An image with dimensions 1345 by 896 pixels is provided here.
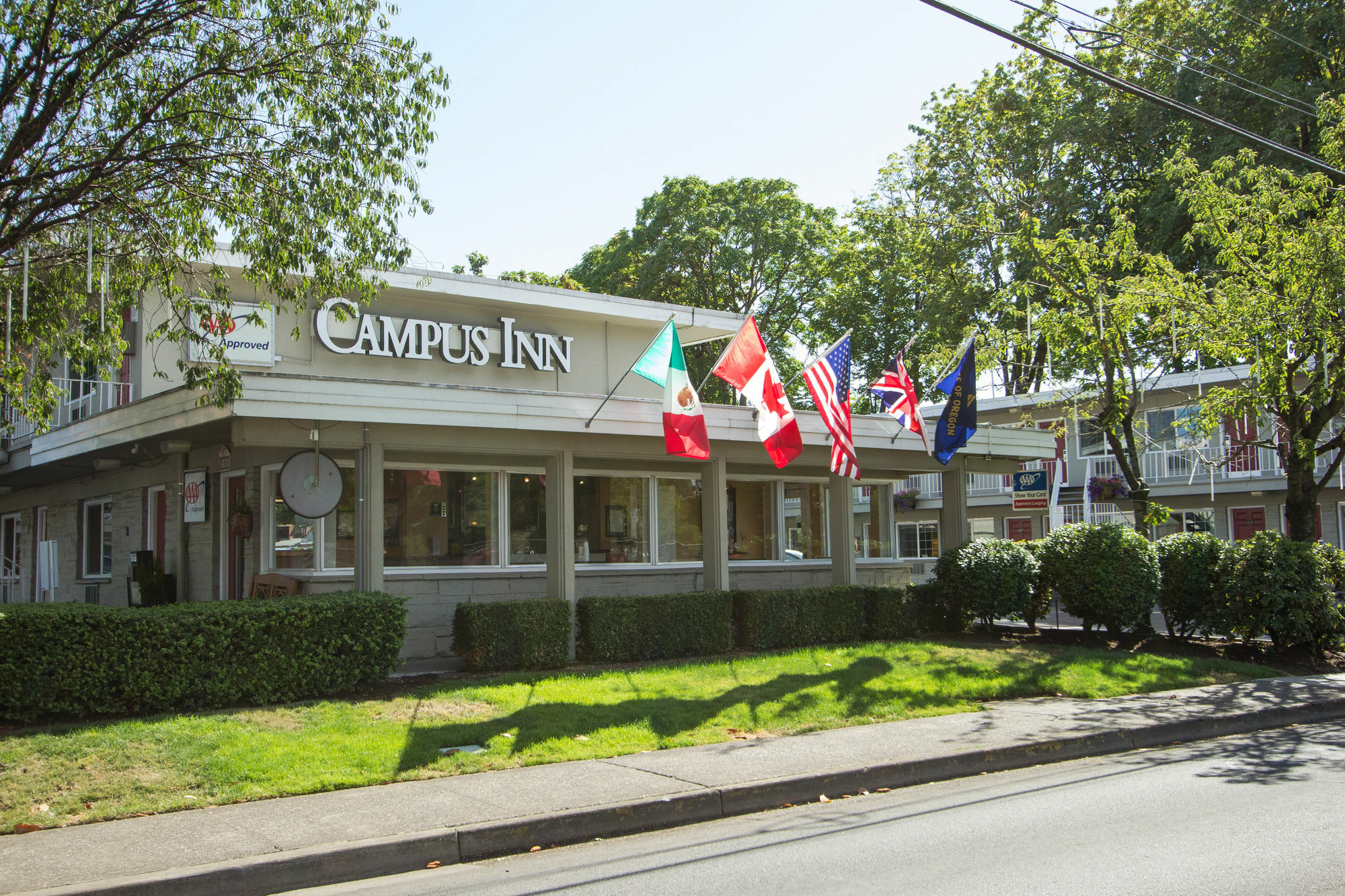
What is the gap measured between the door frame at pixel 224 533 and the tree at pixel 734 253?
24149 mm

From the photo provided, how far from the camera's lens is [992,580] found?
16.6m

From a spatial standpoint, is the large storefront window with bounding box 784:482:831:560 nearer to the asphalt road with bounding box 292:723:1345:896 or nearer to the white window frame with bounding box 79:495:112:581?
the asphalt road with bounding box 292:723:1345:896

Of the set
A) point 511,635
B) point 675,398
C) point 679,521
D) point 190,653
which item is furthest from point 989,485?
point 190,653

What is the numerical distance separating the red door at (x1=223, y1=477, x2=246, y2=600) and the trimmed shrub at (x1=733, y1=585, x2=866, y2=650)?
6924 mm

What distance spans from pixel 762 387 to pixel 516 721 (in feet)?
19.4

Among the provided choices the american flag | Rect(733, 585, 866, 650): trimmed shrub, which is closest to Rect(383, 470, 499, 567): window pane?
Rect(733, 585, 866, 650): trimmed shrub

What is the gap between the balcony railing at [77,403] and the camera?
16.9 meters

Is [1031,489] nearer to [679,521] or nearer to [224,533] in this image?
[679,521]

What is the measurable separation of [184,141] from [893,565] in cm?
1420

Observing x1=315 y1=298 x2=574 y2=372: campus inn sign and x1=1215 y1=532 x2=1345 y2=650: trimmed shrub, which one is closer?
x1=1215 y1=532 x2=1345 y2=650: trimmed shrub

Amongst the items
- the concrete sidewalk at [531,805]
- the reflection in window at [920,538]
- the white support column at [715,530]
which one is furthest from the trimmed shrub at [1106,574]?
the reflection in window at [920,538]

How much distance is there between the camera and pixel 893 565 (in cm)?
1981

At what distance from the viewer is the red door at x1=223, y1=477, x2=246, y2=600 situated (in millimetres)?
14172

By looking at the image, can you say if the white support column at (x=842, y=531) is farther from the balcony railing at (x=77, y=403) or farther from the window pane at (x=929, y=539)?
the window pane at (x=929, y=539)
